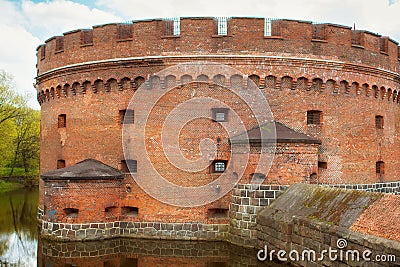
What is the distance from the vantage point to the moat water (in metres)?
9.61

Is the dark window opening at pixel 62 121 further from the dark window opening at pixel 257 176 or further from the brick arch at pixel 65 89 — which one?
the dark window opening at pixel 257 176

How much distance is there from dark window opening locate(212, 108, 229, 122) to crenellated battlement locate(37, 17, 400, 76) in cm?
163

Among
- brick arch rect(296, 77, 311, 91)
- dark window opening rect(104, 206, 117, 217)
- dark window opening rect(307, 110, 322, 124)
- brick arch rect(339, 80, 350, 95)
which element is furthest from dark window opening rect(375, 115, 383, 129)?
dark window opening rect(104, 206, 117, 217)

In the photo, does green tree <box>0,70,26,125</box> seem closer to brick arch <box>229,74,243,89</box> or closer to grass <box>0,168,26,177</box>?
grass <box>0,168,26,177</box>

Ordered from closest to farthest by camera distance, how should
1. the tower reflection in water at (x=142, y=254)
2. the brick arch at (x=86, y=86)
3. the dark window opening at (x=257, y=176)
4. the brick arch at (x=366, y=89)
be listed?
1. the tower reflection in water at (x=142, y=254)
2. the dark window opening at (x=257, y=176)
3. the brick arch at (x=86, y=86)
4. the brick arch at (x=366, y=89)

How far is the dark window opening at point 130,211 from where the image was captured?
1185 centimetres

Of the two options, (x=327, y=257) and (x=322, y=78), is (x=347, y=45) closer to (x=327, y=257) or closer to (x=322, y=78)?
(x=322, y=78)

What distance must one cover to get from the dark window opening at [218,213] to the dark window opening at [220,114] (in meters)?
2.58

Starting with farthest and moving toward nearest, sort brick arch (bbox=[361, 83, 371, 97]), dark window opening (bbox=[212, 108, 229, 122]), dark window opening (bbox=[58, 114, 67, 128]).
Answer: dark window opening (bbox=[58, 114, 67, 128]) < brick arch (bbox=[361, 83, 371, 97]) < dark window opening (bbox=[212, 108, 229, 122])

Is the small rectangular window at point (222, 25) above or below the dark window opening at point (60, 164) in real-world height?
above

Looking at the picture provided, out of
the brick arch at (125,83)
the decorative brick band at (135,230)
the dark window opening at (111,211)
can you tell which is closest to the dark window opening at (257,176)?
the decorative brick band at (135,230)

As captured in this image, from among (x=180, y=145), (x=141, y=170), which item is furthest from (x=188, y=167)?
(x=141, y=170)

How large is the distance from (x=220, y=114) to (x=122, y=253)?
466 centimetres

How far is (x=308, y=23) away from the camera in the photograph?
1207cm
